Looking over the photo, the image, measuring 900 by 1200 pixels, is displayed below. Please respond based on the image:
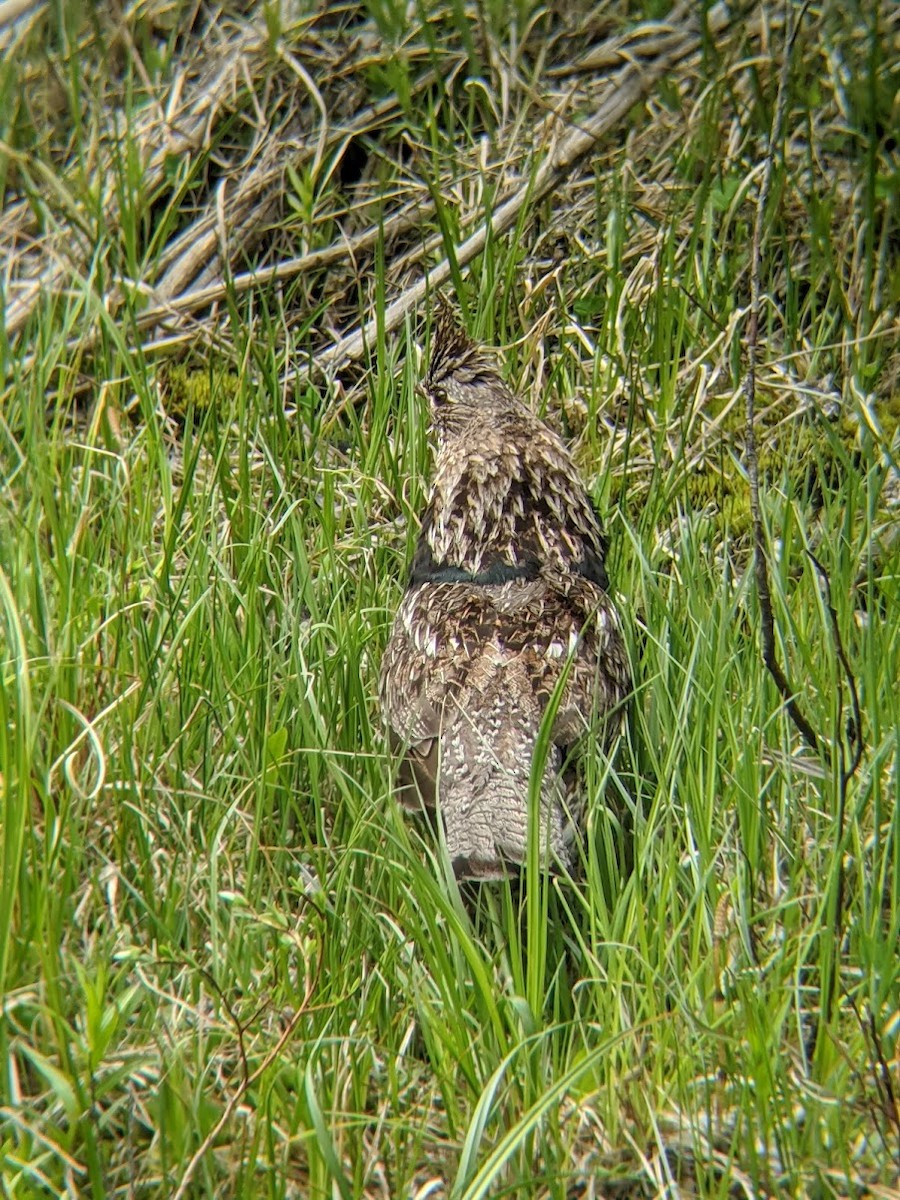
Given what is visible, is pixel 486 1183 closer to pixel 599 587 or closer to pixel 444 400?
pixel 599 587

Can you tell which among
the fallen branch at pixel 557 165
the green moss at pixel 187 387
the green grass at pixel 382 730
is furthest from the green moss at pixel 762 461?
the green moss at pixel 187 387

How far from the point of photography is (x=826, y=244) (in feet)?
17.4

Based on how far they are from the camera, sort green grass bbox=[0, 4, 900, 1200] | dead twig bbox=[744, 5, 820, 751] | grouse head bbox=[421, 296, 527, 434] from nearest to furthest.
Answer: green grass bbox=[0, 4, 900, 1200]
dead twig bbox=[744, 5, 820, 751]
grouse head bbox=[421, 296, 527, 434]

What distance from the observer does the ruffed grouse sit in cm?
364

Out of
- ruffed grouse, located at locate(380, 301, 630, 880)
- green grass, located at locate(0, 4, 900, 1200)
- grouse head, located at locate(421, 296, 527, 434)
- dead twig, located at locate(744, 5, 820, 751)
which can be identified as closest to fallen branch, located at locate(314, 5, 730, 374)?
green grass, located at locate(0, 4, 900, 1200)

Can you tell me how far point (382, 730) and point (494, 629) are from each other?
440mm

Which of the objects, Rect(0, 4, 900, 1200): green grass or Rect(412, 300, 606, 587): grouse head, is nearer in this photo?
Rect(0, 4, 900, 1200): green grass

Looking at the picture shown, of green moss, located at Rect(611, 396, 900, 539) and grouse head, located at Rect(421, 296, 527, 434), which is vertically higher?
grouse head, located at Rect(421, 296, 527, 434)


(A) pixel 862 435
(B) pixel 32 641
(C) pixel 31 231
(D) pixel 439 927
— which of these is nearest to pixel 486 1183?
(D) pixel 439 927

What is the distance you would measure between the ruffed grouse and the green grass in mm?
145

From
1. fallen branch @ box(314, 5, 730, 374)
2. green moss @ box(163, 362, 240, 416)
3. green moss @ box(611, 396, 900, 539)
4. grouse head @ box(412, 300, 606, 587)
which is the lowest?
green moss @ box(611, 396, 900, 539)

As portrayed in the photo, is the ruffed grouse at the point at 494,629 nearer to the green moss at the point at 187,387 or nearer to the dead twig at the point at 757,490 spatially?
the dead twig at the point at 757,490

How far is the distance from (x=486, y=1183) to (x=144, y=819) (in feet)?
4.10

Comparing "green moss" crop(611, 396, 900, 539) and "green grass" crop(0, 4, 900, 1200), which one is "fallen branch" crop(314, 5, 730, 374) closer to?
"green grass" crop(0, 4, 900, 1200)
